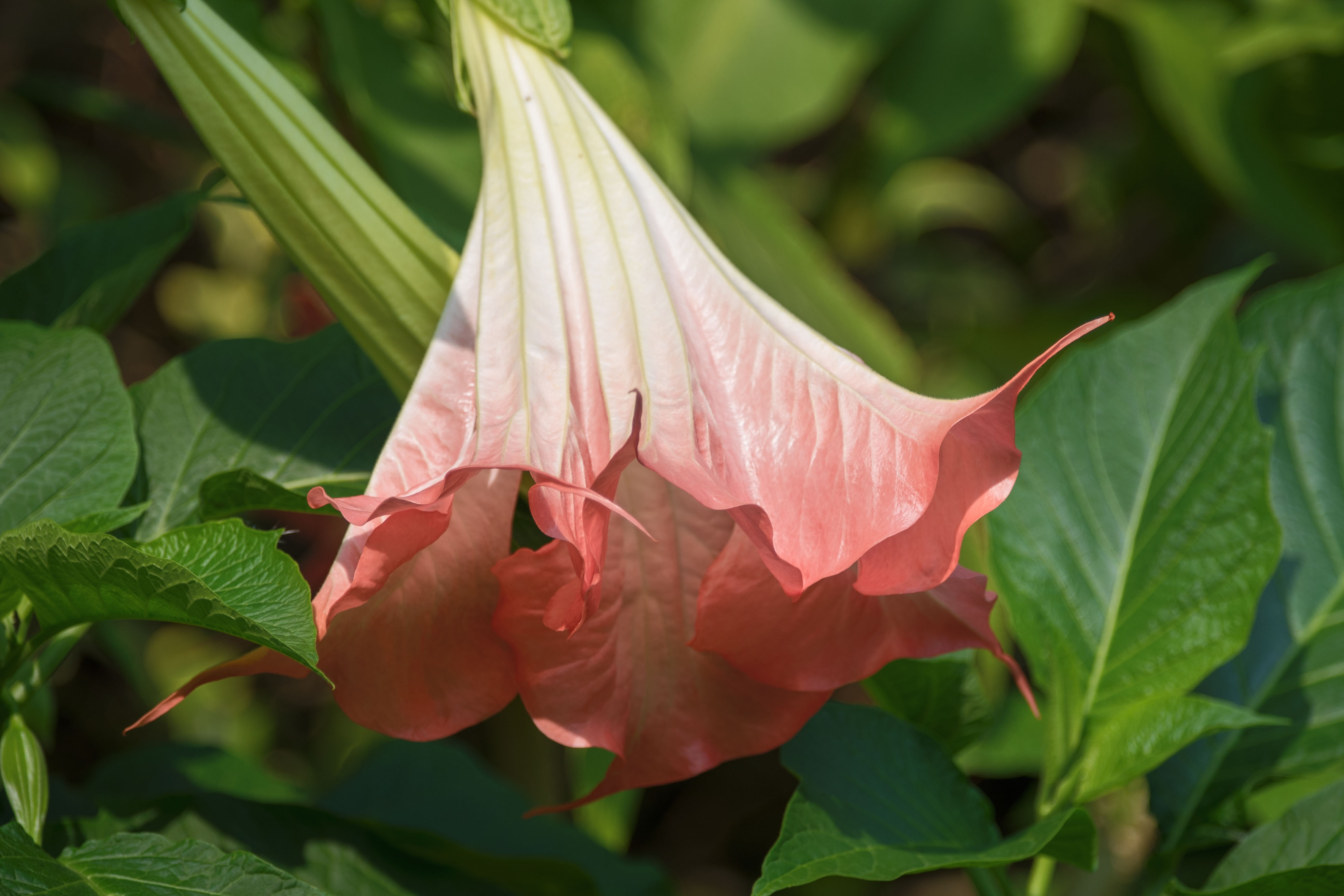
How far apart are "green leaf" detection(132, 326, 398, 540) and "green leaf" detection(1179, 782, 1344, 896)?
15.8 inches

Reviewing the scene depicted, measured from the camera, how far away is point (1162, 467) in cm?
54

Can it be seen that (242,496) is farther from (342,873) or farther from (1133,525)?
(1133,525)

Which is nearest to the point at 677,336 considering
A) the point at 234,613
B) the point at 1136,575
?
the point at 234,613

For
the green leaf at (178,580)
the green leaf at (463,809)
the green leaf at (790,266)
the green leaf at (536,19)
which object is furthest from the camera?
the green leaf at (790,266)

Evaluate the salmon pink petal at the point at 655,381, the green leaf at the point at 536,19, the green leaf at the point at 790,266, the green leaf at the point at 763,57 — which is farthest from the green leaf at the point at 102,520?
the green leaf at the point at 763,57

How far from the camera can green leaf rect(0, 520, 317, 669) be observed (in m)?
0.32

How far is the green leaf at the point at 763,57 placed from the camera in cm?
117

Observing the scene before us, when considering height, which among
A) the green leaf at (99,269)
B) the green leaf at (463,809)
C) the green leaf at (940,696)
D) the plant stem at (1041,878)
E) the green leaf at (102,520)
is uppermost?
the green leaf at (99,269)

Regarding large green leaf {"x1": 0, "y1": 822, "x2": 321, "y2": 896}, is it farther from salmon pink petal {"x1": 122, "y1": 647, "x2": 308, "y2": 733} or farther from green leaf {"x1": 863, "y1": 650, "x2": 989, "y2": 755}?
green leaf {"x1": 863, "y1": 650, "x2": 989, "y2": 755}

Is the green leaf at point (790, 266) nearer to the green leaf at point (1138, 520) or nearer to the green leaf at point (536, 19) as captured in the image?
the green leaf at point (1138, 520)

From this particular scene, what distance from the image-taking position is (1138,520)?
21.3 inches

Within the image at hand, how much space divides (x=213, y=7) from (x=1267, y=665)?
665 millimetres

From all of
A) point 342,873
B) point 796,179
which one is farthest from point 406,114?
point 796,179

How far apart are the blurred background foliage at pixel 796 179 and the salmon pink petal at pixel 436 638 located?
423 millimetres
